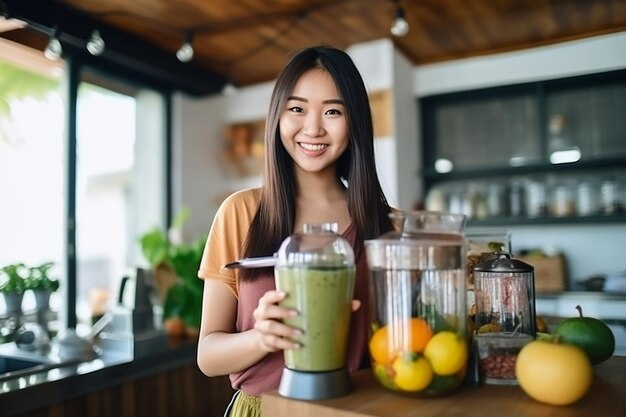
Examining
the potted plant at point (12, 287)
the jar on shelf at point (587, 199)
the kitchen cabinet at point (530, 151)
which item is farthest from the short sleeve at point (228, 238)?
the jar on shelf at point (587, 199)

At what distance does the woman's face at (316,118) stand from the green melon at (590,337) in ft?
1.72

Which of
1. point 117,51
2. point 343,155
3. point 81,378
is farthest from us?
point 117,51

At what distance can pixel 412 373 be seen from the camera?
2.33 feet

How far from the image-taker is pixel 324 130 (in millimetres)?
Result: 1019

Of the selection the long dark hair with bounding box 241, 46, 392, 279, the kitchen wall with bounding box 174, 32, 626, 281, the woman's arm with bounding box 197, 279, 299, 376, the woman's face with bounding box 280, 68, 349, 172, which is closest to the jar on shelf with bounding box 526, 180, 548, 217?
the kitchen wall with bounding box 174, 32, 626, 281

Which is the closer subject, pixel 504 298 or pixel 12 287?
pixel 504 298

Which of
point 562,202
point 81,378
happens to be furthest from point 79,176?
point 562,202

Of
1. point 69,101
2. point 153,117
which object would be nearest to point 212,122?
point 153,117

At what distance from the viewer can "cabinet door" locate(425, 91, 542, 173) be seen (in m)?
3.40

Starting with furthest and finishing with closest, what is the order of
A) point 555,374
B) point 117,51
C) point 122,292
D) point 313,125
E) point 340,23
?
point 340,23
point 117,51
point 122,292
point 313,125
point 555,374

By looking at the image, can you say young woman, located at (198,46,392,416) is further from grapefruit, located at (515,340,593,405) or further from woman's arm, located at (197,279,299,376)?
grapefruit, located at (515,340,593,405)

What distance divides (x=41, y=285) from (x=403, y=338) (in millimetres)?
2050

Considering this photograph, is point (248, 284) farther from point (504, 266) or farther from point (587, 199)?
point (587, 199)

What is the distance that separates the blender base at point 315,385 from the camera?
72 cm
